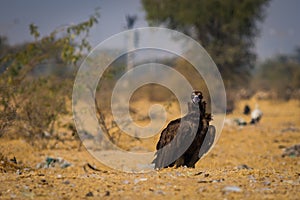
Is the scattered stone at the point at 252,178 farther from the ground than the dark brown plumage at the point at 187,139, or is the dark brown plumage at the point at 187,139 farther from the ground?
the dark brown plumage at the point at 187,139

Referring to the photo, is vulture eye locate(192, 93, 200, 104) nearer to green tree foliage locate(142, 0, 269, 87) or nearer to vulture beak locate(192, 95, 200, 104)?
vulture beak locate(192, 95, 200, 104)

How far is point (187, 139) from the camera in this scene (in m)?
7.04

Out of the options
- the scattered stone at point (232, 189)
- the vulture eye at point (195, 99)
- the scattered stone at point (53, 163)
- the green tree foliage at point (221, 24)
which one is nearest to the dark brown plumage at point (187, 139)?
the vulture eye at point (195, 99)

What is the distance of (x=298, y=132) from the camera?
15977 mm

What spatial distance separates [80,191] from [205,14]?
19782 mm

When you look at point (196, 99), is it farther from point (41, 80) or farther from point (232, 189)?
point (41, 80)

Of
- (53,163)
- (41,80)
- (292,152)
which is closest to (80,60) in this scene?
(41,80)

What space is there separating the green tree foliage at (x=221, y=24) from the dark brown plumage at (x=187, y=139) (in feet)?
55.0

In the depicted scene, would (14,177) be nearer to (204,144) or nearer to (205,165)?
(204,144)

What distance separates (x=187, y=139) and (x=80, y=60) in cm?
611

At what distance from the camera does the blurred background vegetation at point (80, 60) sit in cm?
1172

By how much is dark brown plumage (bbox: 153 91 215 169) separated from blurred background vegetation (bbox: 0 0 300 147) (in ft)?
9.91

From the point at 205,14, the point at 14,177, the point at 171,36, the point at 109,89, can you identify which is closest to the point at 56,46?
the point at 109,89

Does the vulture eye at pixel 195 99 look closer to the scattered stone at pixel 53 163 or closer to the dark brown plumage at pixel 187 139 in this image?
the dark brown plumage at pixel 187 139
